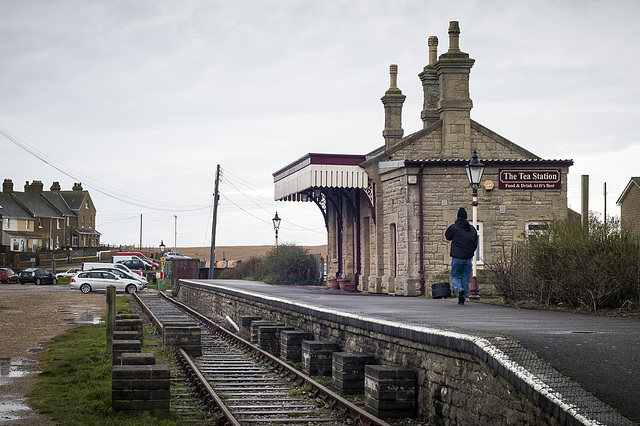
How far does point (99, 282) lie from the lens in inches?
1815

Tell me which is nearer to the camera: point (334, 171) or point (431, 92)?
point (334, 171)

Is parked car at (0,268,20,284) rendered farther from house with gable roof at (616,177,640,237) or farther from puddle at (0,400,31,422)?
puddle at (0,400,31,422)

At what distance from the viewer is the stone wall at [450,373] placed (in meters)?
7.07

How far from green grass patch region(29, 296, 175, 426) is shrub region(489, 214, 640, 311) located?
747cm

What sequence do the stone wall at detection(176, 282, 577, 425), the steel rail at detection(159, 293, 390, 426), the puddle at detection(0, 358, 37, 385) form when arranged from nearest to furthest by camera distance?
the stone wall at detection(176, 282, 577, 425) → the steel rail at detection(159, 293, 390, 426) → the puddle at detection(0, 358, 37, 385)

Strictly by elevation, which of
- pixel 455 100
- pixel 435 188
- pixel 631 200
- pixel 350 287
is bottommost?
pixel 350 287

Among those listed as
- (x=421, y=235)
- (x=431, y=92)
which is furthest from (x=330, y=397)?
(x=431, y=92)

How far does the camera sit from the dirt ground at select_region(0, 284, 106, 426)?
393 inches

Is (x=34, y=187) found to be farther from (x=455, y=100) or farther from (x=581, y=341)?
(x=581, y=341)

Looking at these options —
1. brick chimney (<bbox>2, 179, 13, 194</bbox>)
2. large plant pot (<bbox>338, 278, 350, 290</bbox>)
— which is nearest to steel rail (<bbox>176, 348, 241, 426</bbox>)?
large plant pot (<bbox>338, 278, 350, 290</bbox>)

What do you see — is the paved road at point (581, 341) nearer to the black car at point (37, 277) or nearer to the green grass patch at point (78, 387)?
the green grass patch at point (78, 387)

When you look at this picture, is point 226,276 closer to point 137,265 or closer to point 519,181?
point 137,265

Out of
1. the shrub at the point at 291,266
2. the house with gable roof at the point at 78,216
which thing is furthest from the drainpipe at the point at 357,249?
the house with gable roof at the point at 78,216

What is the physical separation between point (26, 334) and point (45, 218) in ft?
256
